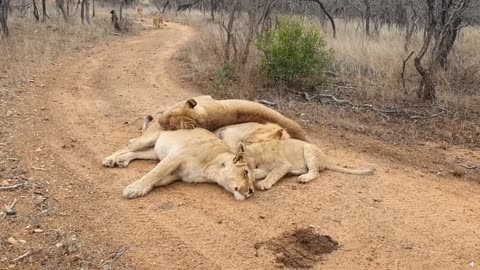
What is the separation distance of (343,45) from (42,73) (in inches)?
275

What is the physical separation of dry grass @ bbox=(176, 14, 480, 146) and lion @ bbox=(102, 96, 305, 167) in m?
2.04

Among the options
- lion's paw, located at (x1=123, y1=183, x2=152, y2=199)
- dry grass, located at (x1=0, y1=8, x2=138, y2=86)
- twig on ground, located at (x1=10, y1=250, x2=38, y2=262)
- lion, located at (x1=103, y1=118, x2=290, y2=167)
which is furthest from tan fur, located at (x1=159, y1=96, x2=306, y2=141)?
dry grass, located at (x1=0, y1=8, x2=138, y2=86)

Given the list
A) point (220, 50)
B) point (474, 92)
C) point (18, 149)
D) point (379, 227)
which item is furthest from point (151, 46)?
point (379, 227)

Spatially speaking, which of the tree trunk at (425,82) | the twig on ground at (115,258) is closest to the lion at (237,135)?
the twig on ground at (115,258)

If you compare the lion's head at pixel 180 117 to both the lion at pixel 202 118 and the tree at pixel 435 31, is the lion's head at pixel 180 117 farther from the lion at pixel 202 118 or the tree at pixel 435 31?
the tree at pixel 435 31

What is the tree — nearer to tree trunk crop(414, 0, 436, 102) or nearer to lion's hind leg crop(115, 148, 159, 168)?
tree trunk crop(414, 0, 436, 102)

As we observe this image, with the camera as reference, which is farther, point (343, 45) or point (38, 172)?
point (343, 45)

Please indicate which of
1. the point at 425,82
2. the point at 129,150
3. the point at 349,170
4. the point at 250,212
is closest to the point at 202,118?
the point at 129,150

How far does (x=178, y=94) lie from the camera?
10000 millimetres

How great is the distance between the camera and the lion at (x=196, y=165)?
5.20 metres

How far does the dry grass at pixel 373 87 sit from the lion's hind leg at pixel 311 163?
2.23 metres

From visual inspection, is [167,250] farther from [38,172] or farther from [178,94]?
[178,94]

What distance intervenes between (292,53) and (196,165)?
487 cm

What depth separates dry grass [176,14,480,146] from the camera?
8.30 meters
